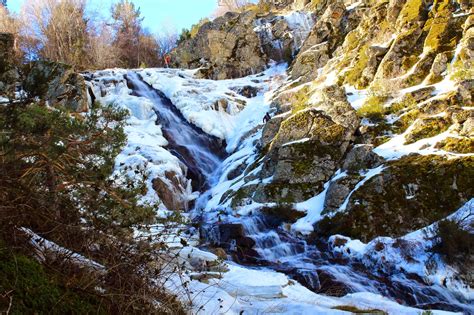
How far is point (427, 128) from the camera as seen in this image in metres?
10.5

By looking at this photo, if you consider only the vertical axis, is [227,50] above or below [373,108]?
above

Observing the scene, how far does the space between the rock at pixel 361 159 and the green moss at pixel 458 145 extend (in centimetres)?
147

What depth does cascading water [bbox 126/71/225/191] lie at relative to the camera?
15.9 meters

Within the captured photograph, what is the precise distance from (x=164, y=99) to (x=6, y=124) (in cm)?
1917

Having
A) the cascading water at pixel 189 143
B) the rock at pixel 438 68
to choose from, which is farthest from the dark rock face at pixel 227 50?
the rock at pixel 438 68

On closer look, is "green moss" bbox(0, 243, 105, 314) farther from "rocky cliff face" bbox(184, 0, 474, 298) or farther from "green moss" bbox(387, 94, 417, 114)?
"green moss" bbox(387, 94, 417, 114)

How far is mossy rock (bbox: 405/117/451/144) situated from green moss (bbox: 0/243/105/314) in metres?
10.00

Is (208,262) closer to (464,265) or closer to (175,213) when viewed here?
(175,213)

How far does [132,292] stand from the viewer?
8.16ft

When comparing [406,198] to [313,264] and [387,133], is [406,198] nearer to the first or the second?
[313,264]

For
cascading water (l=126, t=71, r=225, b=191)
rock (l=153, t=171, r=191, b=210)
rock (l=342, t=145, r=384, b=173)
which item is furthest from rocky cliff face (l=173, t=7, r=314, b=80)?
rock (l=342, t=145, r=384, b=173)

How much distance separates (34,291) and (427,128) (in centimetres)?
1054

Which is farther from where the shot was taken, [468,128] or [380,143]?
[380,143]

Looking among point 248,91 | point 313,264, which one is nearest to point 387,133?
point 313,264
